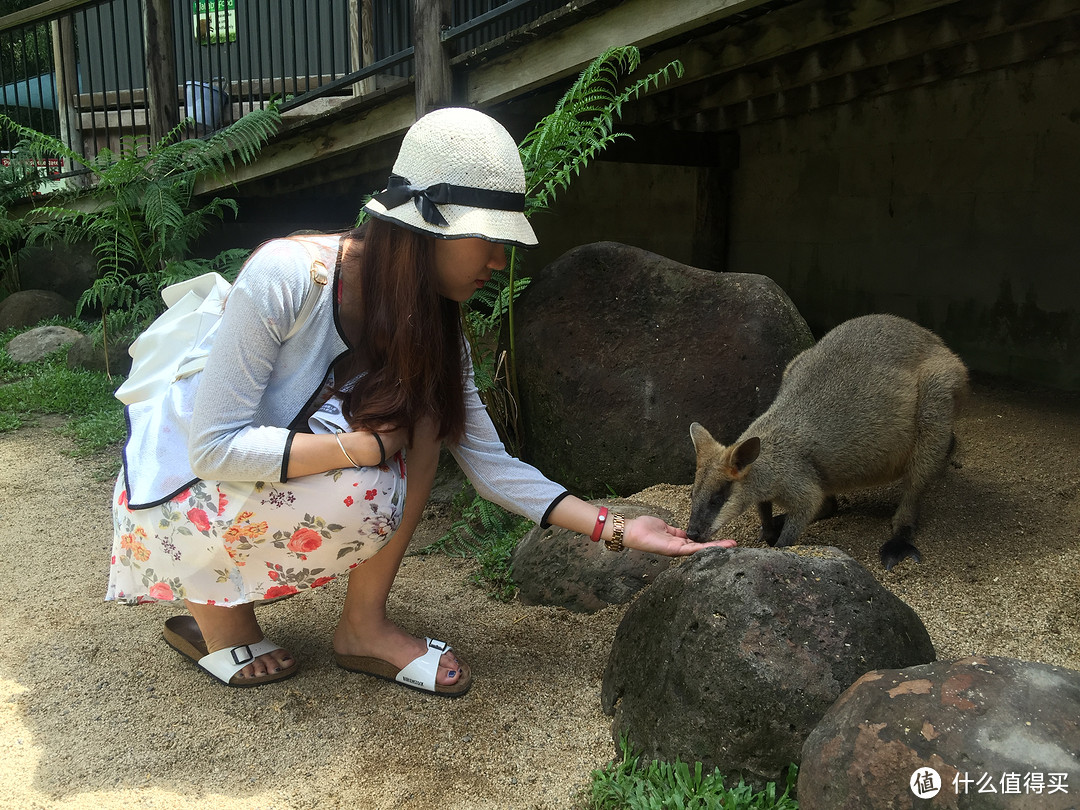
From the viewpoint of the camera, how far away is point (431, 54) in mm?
5066

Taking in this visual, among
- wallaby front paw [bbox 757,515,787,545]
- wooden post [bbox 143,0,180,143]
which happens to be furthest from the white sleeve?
wooden post [bbox 143,0,180,143]

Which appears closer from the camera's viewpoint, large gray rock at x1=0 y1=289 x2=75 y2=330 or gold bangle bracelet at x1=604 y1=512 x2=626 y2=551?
gold bangle bracelet at x1=604 y1=512 x2=626 y2=551

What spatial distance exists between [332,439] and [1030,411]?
4.62m

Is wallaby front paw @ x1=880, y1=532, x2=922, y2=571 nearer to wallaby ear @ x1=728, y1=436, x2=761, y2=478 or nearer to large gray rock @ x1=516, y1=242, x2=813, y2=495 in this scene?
wallaby ear @ x1=728, y1=436, x2=761, y2=478

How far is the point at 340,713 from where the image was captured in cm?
263

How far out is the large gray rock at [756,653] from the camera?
2.12 metres

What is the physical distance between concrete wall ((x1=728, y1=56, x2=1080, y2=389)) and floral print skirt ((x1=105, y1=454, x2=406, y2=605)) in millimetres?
5365

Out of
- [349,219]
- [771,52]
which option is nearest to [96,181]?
[349,219]

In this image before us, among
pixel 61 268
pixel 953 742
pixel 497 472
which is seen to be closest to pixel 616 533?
pixel 497 472

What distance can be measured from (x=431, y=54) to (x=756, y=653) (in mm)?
4118

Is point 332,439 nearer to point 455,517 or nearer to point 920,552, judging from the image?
point 455,517

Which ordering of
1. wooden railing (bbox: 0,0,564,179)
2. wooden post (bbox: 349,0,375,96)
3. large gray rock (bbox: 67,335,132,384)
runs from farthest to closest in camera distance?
1. large gray rock (bbox: 67,335,132,384)
2. wooden post (bbox: 349,0,375,96)
3. wooden railing (bbox: 0,0,564,179)

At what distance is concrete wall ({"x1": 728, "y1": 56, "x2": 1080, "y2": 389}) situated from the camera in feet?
19.5

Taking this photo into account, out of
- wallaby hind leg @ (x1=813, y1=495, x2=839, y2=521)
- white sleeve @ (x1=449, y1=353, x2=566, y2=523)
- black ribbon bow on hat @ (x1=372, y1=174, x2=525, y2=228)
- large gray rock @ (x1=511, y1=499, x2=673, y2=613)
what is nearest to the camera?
black ribbon bow on hat @ (x1=372, y1=174, x2=525, y2=228)
